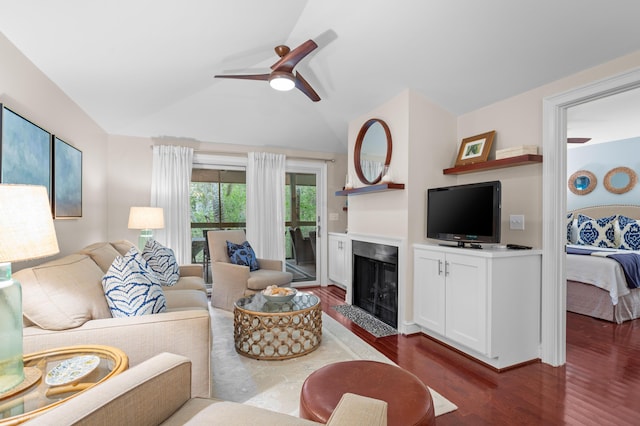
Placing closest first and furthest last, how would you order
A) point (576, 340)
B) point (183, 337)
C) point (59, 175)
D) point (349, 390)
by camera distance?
point (349, 390) → point (183, 337) → point (59, 175) → point (576, 340)

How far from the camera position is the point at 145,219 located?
12.0 ft

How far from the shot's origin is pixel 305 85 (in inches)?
107

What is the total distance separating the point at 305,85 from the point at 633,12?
2127 millimetres

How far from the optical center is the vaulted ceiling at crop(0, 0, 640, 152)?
195 cm

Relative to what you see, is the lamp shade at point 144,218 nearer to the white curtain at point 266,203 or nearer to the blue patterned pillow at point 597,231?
the white curtain at point 266,203

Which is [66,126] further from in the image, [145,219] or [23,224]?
[23,224]

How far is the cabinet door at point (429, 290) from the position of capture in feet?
9.22

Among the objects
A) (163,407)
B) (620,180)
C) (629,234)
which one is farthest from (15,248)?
(620,180)

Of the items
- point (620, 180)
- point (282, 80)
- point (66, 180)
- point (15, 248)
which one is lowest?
point (15, 248)

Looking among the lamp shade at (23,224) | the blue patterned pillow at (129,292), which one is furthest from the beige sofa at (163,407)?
the blue patterned pillow at (129,292)

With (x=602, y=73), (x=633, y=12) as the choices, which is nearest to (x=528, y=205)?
(x=602, y=73)

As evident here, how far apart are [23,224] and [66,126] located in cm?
205

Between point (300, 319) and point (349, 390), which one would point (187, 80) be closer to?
point (300, 319)

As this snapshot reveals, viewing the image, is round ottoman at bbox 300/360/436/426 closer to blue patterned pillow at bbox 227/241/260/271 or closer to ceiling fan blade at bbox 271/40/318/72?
ceiling fan blade at bbox 271/40/318/72
